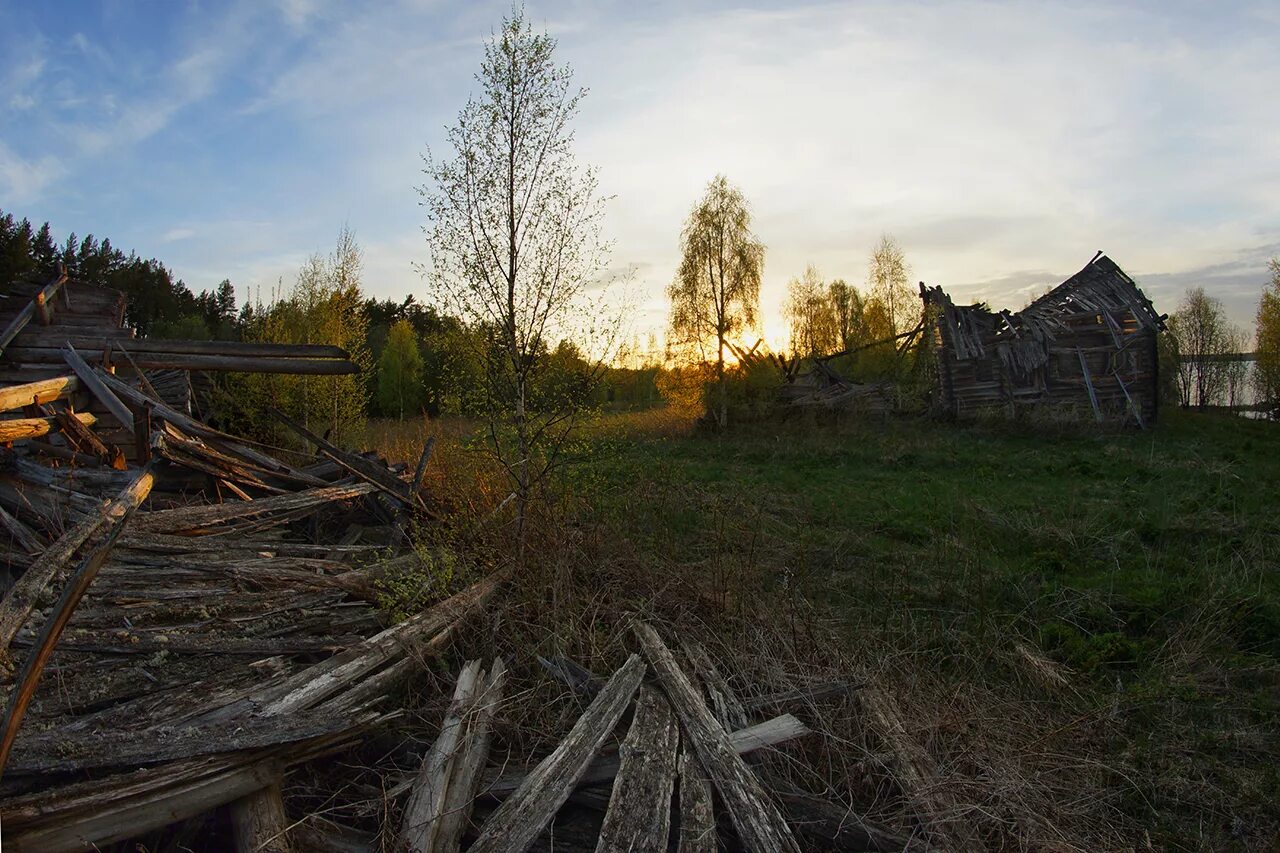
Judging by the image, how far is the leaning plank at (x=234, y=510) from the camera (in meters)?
5.98

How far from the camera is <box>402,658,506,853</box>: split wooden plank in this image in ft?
10.4

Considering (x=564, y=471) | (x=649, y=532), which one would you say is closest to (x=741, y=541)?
(x=649, y=532)

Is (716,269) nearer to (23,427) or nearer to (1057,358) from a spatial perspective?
(1057,358)

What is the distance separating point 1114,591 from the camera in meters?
6.80

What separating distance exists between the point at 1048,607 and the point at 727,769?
14.0ft

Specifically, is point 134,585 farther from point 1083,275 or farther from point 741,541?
point 1083,275

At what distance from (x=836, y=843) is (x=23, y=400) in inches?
280

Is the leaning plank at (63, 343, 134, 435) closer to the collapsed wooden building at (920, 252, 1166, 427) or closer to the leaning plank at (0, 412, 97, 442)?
the leaning plank at (0, 412, 97, 442)

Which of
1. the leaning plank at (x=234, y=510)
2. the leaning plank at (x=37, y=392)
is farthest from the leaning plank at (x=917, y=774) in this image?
the leaning plank at (x=37, y=392)

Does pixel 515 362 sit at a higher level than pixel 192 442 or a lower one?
higher

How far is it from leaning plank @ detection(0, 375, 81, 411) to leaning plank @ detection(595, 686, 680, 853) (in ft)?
18.5

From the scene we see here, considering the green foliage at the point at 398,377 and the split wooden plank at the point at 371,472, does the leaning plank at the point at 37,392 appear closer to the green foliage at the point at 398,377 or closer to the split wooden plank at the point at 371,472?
the split wooden plank at the point at 371,472

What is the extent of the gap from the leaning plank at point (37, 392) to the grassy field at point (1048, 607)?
4.04m

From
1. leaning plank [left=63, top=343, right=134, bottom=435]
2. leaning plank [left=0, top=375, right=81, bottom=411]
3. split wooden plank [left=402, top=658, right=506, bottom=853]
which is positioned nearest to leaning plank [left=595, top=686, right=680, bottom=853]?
split wooden plank [left=402, top=658, right=506, bottom=853]
